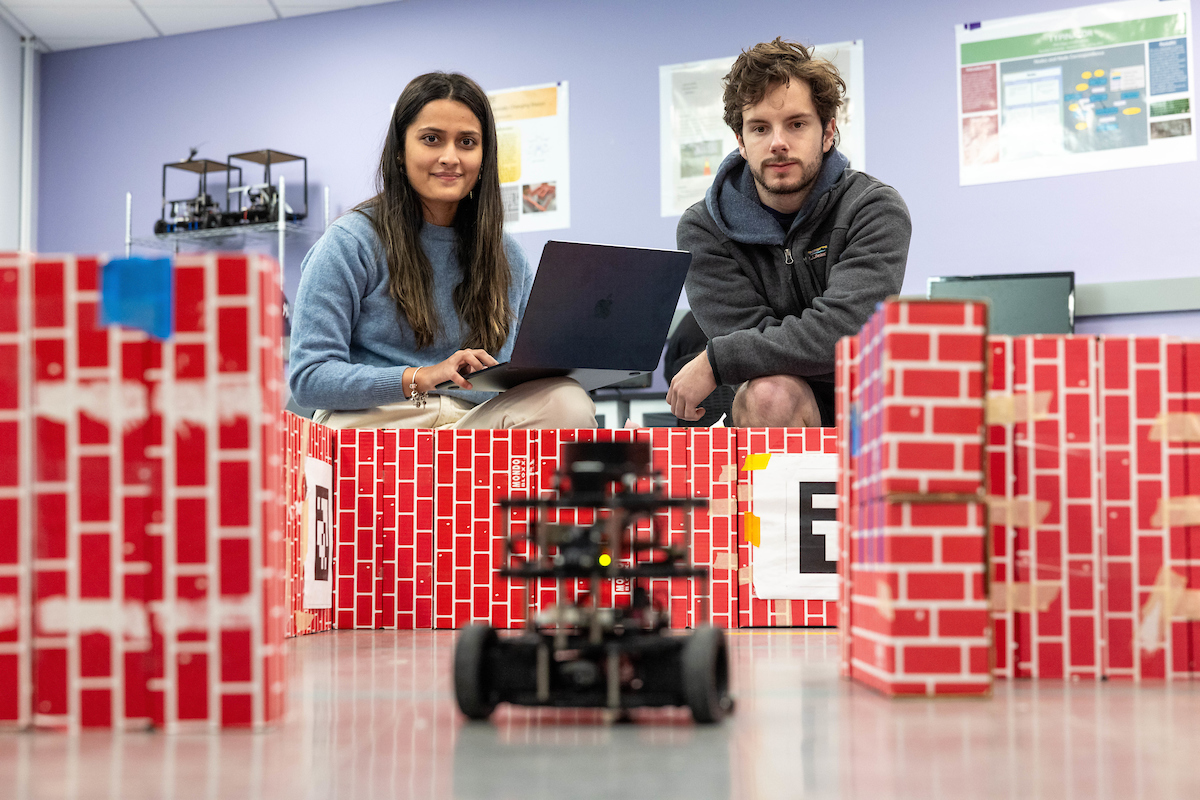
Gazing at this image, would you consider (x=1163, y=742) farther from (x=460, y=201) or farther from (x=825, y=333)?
(x=460, y=201)

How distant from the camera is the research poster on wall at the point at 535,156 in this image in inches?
174

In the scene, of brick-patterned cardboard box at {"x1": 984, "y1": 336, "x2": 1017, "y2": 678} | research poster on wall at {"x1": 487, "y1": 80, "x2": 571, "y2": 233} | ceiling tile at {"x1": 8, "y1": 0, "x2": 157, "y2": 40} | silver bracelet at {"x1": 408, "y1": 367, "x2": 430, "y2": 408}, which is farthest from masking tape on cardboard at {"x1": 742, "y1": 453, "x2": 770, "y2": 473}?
ceiling tile at {"x1": 8, "y1": 0, "x2": 157, "y2": 40}

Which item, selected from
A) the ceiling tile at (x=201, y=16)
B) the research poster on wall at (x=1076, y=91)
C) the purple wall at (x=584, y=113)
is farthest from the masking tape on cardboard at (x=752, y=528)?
the ceiling tile at (x=201, y=16)

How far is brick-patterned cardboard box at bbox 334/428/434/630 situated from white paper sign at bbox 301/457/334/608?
0.08ft

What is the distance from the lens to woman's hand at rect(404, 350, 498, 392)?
1802 mm

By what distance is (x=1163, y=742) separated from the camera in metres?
0.80

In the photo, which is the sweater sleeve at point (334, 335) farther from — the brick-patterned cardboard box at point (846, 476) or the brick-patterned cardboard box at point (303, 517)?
the brick-patterned cardboard box at point (846, 476)

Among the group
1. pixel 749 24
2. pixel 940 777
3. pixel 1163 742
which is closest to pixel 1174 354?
pixel 1163 742

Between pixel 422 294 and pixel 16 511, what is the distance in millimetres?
1137

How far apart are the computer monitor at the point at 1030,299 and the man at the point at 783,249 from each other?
1.70 metres

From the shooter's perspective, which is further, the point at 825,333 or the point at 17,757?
the point at 825,333

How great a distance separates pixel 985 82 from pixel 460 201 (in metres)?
2.46

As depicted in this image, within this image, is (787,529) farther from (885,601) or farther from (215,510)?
(215,510)

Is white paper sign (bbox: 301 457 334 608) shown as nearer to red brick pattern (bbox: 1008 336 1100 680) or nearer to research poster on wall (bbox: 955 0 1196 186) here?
red brick pattern (bbox: 1008 336 1100 680)
